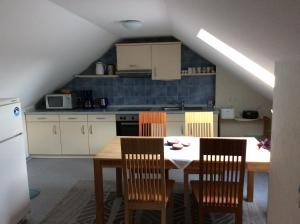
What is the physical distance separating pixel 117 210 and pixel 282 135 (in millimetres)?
2187

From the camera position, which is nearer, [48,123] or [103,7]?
[103,7]

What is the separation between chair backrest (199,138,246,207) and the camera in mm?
2227

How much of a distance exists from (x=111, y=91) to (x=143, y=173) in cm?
328

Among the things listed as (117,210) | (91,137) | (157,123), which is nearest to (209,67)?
(157,123)

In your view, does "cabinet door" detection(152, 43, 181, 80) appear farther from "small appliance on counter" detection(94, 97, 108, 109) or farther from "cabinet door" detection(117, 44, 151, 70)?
"small appliance on counter" detection(94, 97, 108, 109)

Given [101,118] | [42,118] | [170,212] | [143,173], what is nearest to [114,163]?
[143,173]

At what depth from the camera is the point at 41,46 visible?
3232mm

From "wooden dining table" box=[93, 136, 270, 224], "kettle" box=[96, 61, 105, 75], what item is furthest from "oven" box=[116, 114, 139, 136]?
"wooden dining table" box=[93, 136, 270, 224]

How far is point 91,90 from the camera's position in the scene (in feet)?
17.9

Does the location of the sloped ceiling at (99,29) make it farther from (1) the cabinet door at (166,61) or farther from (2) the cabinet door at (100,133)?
(2) the cabinet door at (100,133)

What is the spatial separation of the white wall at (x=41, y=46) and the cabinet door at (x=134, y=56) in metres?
0.30

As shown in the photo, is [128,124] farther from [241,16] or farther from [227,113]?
[241,16]

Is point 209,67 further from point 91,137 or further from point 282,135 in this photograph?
point 282,135

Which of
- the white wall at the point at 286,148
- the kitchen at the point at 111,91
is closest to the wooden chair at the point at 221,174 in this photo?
the white wall at the point at 286,148
